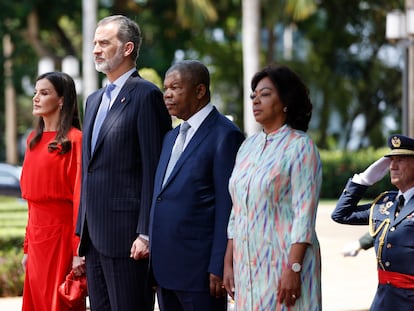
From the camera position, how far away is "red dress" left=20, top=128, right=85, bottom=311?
231 inches

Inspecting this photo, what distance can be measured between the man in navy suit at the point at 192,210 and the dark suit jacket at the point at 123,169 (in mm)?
256

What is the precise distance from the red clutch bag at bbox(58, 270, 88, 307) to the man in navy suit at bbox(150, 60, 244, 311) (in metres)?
0.82

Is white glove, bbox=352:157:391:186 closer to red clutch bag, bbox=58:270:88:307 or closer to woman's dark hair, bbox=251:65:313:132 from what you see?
woman's dark hair, bbox=251:65:313:132

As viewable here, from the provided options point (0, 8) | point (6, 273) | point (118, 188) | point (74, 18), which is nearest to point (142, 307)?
point (118, 188)

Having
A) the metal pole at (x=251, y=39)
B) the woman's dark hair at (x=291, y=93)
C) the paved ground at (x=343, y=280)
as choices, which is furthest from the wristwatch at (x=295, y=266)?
the metal pole at (x=251, y=39)

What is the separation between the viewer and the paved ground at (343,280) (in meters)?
9.05

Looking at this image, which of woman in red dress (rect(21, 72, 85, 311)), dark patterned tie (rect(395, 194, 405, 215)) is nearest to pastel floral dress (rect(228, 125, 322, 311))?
dark patterned tie (rect(395, 194, 405, 215))

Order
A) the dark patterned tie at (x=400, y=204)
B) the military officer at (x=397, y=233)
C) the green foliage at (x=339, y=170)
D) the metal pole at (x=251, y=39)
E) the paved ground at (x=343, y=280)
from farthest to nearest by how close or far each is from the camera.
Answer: the green foliage at (x=339, y=170)
the metal pole at (x=251, y=39)
the paved ground at (x=343, y=280)
the dark patterned tie at (x=400, y=204)
the military officer at (x=397, y=233)

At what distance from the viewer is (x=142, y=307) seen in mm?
5250

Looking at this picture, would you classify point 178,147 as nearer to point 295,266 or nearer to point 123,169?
point 123,169

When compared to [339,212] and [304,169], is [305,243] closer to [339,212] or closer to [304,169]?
[304,169]

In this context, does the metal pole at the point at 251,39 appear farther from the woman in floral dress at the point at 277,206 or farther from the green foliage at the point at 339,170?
the woman in floral dress at the point at 277,206

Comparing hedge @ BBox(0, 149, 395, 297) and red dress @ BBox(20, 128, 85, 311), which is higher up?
red dress @ BBox(20, 128, 85, 311)

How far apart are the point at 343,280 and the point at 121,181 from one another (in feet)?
20.1
